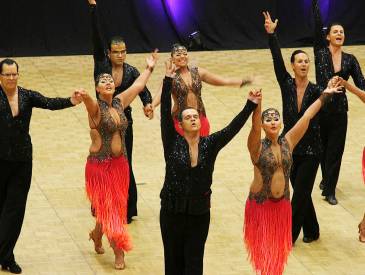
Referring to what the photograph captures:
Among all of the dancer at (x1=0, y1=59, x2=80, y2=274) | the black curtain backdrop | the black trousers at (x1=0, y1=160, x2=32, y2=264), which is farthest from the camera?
the black curtain backdrop

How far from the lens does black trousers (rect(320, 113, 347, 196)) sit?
9383 mm

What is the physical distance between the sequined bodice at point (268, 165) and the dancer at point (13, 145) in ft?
4.35

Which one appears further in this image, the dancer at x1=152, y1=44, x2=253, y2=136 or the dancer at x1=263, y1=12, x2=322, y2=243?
the dancer at x1=152, y1=44, x2=253, y2=136

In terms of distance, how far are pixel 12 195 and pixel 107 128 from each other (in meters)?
0.82

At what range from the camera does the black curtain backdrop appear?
13695 mm

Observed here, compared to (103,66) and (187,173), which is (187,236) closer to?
(187,173)

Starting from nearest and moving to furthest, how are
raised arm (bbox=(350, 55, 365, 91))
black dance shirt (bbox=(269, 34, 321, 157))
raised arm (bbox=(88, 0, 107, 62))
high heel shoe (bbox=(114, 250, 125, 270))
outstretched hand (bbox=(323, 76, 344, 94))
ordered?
outstretched hand (bbox=(323, 76, 344, 94)), high heel shoe (bbox=(114, 250, 125, 270)), black dance shirt (bbox=(269, 34, 321, 157)), raised arm (bbox=(88, 0, 107, 62)), raised arm (bbox=(350, 55, 365, 91))

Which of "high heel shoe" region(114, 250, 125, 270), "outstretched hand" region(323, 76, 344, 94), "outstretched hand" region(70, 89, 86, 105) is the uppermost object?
"outstretched hand" region(323, 76, 344, 94)

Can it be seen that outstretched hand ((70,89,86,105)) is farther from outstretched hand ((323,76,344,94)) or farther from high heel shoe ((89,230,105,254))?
outstretched hand ((323,76,344,94))

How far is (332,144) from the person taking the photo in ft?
31.0

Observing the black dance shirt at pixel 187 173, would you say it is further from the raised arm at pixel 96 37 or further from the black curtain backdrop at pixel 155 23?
the black curtain backdrop at pixel 155 23

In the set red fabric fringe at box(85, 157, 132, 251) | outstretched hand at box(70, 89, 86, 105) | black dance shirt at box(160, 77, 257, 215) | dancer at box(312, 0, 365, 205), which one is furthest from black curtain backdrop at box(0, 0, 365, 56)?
black dance shirt at box(160, 77, 257, 215)

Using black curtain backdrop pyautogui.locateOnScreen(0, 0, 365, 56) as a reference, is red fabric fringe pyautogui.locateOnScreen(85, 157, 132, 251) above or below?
below

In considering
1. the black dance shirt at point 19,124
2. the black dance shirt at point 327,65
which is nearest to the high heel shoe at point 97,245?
the black dance shirt at point 19,124
